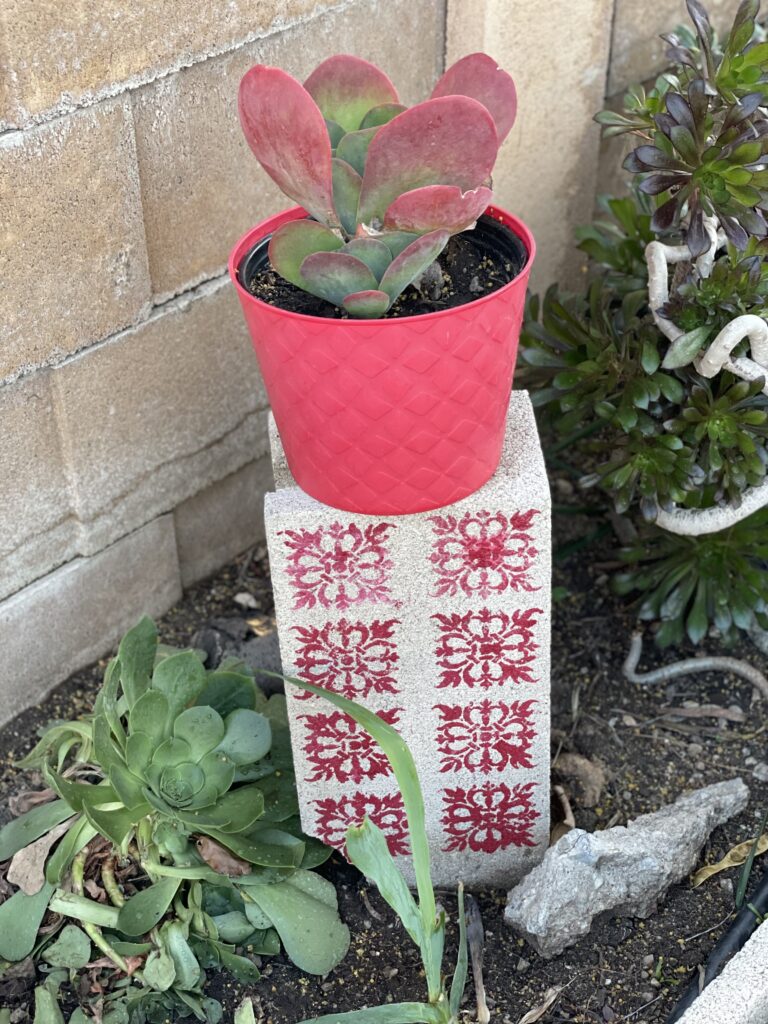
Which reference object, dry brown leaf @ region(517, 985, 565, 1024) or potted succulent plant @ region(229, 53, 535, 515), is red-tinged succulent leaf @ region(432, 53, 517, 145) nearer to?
potted succulent plant @ region(229, 53, 535, 515)

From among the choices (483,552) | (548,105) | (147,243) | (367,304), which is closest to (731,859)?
(483,552)

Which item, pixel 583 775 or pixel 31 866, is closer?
pixel 31 866

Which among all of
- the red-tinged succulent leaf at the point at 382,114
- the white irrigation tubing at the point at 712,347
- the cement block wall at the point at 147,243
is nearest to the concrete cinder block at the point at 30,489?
the cement block wall at the point at 147,243

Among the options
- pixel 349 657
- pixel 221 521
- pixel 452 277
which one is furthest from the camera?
pixel 221 521

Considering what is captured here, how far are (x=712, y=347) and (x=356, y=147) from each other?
68 centimetres

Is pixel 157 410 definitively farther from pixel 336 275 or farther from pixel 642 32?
pixel 642 32

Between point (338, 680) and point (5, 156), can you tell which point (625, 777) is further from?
point (5, 156)

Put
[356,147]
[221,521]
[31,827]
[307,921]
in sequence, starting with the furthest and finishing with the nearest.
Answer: [221,521]
[31,827]
[307,921]
[356,147]

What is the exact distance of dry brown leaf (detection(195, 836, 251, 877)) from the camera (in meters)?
1.89

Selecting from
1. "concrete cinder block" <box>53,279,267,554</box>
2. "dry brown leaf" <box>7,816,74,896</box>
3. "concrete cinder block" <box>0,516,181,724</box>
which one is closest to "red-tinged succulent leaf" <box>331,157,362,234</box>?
"concrete cinder block" <box>53,279,267,554</box>

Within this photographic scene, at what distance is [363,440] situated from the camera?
4.91 feet

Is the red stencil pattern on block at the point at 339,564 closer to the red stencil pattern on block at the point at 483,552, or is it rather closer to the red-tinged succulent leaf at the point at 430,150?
the red stencil pattern on block at the point at 483,552

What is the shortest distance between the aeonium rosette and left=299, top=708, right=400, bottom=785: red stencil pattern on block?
0.64 metres

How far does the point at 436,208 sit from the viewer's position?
→ 1378 mm
